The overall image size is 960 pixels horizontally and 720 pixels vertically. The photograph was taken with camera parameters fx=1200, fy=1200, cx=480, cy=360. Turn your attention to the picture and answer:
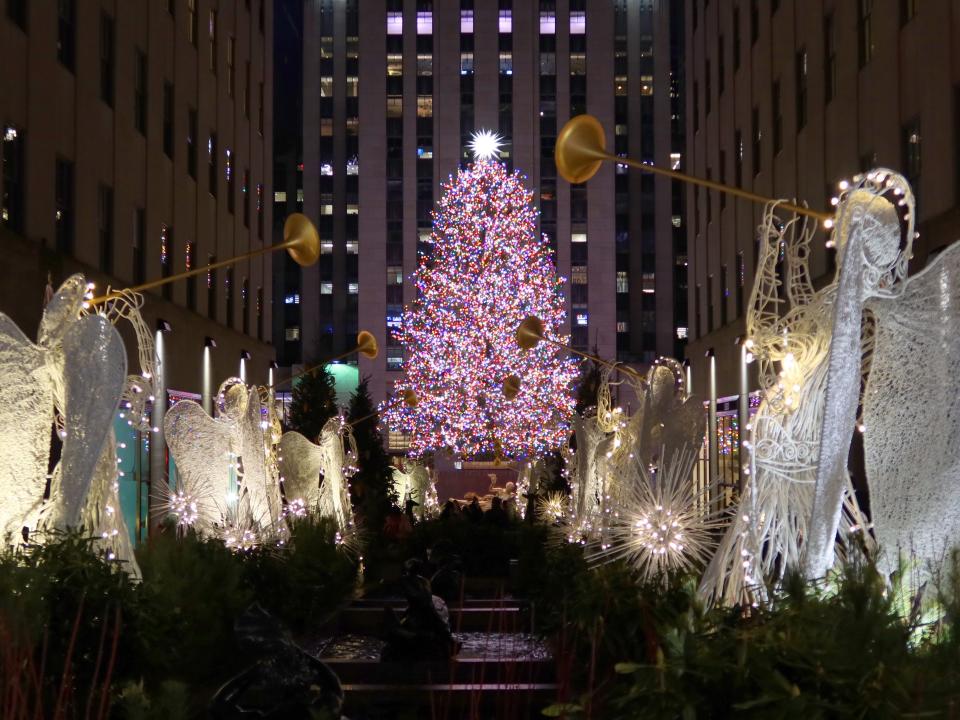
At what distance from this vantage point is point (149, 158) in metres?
25.5

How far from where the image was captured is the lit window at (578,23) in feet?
233

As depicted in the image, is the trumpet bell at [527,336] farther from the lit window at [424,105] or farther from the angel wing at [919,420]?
the lit window at [424,105]

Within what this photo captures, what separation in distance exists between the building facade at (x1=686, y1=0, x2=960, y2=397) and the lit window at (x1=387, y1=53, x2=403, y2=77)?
31105 millimetres

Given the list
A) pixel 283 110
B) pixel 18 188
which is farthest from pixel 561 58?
pixel 18 188

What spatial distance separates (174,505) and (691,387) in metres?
28.0

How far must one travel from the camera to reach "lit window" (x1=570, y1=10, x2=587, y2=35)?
71.1 m

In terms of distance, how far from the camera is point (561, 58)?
70.8m

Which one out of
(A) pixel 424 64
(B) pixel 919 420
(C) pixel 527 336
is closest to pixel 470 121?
(A) pixel 424 64

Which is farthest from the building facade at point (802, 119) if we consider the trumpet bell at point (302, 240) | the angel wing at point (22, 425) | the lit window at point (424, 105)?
the lit window at point (424, 105)

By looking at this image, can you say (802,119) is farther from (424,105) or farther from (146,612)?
(424,105)

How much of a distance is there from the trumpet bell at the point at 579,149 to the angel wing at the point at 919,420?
80.9 inches

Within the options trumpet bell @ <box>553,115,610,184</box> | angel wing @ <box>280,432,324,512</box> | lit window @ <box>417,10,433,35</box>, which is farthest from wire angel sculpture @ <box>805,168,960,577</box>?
lit window @ <box>417,10,433,35</box>

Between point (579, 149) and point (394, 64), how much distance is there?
2562 inches

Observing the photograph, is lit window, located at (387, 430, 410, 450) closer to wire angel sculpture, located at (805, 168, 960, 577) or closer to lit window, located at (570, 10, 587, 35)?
lit window, located at (570, 10, 587, 35)
